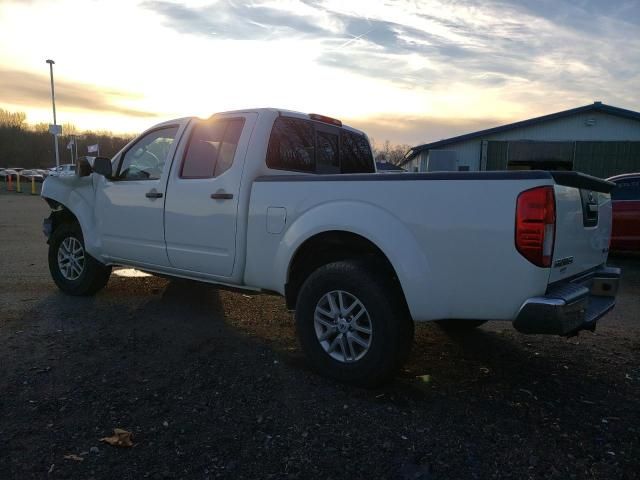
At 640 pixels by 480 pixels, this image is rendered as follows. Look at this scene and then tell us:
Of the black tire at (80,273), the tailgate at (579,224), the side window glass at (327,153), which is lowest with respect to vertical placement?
the black tire at (80,273)

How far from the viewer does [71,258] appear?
589 cm

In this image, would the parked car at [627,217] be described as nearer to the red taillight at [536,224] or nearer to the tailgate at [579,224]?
the tailgate at [579,224]

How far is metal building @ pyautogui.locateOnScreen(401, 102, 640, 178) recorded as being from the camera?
69.6 feet

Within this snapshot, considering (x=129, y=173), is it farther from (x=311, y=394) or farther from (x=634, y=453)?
(x=634, y=453)

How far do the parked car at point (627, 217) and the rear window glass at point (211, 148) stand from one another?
791 cm

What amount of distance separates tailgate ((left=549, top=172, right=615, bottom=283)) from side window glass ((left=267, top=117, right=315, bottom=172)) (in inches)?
89.7

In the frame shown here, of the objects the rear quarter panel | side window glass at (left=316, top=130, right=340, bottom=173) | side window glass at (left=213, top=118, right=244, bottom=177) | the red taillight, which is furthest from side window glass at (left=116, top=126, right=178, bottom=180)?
the red taillight

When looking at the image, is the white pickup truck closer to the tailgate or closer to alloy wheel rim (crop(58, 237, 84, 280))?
the tailgate

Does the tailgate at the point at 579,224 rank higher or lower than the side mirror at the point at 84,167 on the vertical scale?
lower

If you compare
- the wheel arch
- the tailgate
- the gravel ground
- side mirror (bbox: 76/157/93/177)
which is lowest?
the gravel ground

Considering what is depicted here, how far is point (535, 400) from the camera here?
3.42 meters

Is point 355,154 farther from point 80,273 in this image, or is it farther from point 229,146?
point 80,273

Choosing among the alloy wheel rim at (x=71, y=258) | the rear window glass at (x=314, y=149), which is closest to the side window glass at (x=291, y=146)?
the rear window glass at (x=314, y=149)

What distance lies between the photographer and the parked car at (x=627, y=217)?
369 inches
